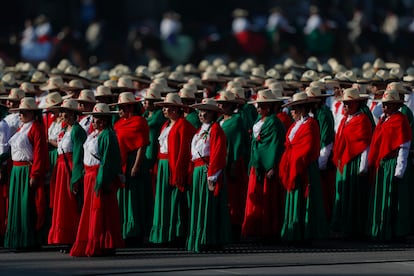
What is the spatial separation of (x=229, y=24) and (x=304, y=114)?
31580 millimetres

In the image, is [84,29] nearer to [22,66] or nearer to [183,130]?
[22,66]

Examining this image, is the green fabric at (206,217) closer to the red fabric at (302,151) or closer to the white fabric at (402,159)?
the red fabric at (302,151)

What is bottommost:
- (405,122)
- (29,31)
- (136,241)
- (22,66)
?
(136,241)

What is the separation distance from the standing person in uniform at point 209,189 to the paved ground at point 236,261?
0.22 meters

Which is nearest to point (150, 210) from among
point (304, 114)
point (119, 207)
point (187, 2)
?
point (119, 207)

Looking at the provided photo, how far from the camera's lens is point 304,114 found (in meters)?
22.8

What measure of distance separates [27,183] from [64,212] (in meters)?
0.66

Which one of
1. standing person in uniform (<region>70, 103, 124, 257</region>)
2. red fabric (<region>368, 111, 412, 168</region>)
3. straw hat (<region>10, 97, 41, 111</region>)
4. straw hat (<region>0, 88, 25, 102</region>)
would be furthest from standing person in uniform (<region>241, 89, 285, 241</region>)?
straw hat (<region>0, 88, 25, 102</region>)

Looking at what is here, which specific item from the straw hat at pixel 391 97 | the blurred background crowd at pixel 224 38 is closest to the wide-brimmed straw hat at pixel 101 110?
the straw hat at pixel 391 97

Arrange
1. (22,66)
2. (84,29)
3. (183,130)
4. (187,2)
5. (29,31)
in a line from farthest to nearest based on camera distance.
Result: (187,2), (84,29), (29,31), (22,66), (183,130)

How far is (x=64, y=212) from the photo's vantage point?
72.1ft

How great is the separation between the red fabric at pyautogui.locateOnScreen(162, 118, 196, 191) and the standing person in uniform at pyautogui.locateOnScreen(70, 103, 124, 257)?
115cm

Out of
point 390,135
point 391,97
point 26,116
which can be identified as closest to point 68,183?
point 26,116

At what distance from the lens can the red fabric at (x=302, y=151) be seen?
74.0ft
